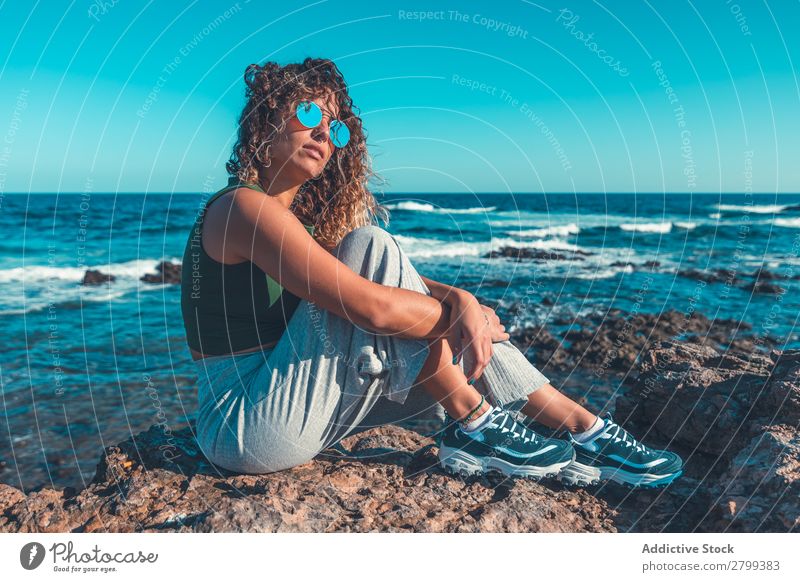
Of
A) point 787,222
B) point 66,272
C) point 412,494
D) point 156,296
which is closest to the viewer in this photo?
point 412,494

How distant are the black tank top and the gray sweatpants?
99mm

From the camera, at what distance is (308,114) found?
2.50m

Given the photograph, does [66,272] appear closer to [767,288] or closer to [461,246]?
[461,246]

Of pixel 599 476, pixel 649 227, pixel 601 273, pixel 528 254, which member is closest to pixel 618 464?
pixel 599 476

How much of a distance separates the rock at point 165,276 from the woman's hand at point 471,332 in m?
12.3

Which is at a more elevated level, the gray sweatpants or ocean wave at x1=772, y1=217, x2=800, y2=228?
ocean wave at x1=772, y1=217, x2=800, y2=228

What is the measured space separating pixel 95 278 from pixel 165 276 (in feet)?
4.88

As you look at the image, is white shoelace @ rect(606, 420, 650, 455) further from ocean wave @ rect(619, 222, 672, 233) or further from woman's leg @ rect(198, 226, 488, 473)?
ocean wave @ rect(619, 222, 672, 233)

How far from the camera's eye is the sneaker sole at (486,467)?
2344mm

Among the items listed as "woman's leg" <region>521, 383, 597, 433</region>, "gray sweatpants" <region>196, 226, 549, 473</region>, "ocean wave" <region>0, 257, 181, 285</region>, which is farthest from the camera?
"ocean wave" <region>0, 257, 181, 285</region>

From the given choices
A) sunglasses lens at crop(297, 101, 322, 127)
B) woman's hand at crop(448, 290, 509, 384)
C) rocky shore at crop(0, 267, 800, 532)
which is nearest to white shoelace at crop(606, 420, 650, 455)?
rocky shore at crop(0, 267, 800, 532)

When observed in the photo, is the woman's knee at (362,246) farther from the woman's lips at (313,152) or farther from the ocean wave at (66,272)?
the ocean wave at (66,272)

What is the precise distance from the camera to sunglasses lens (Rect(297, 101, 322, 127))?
2.49 meters
